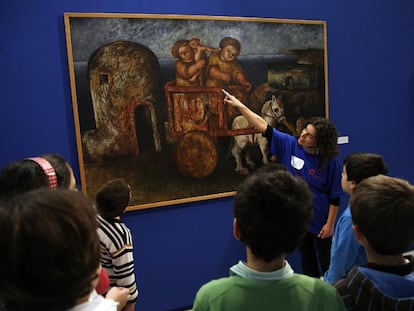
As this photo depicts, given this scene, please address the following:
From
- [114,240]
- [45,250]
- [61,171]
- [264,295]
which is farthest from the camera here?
[114,240]

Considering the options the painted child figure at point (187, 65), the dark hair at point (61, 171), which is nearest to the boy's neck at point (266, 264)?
the dark hair at point (61, 171)

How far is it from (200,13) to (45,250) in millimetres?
2369

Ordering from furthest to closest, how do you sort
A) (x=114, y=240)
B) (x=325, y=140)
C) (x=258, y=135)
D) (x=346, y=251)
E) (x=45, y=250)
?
(x=258, y=135) < (x=325, y=140) < (x=114, y=240) < (x=346, y=251) < (x=45, y=250)

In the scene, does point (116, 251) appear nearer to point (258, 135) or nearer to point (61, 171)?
point (61, 171)

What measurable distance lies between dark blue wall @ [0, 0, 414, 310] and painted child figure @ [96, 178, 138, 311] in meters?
0.77

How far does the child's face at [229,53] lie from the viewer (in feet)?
9.08

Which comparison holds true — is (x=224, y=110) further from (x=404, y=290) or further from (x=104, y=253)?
(x=404, y=290)

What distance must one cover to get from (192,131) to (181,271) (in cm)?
111

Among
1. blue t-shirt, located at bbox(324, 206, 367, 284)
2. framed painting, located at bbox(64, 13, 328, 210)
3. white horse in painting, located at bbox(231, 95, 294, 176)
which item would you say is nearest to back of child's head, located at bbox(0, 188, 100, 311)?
blue t-shirt, located at bbox(324, 206, 367, 284)

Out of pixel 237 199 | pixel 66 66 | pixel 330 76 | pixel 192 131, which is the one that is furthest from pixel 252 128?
pixel 237 199

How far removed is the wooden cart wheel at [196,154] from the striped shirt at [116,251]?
0.97 m

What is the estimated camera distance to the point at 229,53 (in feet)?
9.15

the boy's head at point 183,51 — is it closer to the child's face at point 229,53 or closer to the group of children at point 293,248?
the child's face at point 229,53

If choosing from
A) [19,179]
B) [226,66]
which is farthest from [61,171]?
[226,66]
